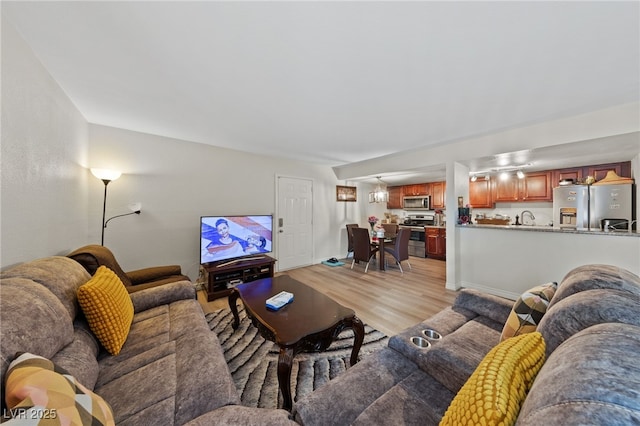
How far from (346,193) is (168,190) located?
382 cm

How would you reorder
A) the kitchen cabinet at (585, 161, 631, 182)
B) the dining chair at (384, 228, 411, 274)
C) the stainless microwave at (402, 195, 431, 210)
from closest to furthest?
the kitchen cabinet at (585, 161, 631, 182) < the dining chair at (384, 228, 411, 274) < the stainless microwave at (402, 195, 431, 210)

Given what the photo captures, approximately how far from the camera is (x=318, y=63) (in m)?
1.61

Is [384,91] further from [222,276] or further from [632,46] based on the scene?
[222,276]

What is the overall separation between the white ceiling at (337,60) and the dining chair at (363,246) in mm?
2459

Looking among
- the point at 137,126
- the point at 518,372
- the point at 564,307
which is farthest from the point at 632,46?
the point at 137,126

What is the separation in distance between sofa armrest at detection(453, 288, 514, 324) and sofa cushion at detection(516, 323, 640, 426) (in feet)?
3.62

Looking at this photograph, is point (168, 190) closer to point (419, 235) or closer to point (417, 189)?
point (419, 235)

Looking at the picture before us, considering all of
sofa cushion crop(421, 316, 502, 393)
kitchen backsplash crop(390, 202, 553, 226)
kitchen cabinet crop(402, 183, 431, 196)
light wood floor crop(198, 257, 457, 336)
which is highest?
kitchen cabinet crop(402, 183, 431, 196)

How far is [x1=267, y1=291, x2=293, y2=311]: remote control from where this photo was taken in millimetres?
1845

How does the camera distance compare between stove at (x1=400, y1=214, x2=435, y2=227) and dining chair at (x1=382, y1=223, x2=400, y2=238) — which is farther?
stove at (x1=400, y1=214, x2=435, y2=227)

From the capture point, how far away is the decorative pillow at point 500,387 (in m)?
0.54

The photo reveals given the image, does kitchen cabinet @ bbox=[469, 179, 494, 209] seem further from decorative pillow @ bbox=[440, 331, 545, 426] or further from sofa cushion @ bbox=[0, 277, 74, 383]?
sofa cushion @ bbox=[0, 277, 74, 383]

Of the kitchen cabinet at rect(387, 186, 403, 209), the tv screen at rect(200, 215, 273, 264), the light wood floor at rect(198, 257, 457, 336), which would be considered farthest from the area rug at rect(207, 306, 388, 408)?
the kitchen cabinet at rect(387, 186, 403, 209)

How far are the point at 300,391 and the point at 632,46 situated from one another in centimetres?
320
